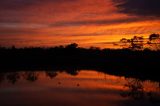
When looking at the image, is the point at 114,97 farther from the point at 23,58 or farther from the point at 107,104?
the point at 23,58

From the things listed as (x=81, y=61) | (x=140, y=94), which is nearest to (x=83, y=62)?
(x=81, y=61)

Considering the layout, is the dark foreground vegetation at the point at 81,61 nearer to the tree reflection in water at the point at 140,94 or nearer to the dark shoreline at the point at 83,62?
the dark shoreline at the point at 83,62

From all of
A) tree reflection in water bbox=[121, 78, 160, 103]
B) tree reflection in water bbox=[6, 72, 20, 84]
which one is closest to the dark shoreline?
tree reflection in water bbox=[6, 72, 20, 84]

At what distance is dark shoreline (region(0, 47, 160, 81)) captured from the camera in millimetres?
30381

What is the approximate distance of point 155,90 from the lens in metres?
17.5

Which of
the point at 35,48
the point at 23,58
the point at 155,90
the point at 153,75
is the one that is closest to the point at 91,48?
the point at 35,48

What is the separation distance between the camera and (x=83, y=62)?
147 ft

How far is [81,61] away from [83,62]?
55.1 inches

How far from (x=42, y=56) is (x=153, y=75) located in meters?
27.8

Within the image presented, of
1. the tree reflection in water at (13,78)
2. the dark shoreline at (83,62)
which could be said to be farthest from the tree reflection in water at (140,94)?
the tree reflection in water at (13,78)

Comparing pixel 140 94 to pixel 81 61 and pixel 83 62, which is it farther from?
pixel 81 61

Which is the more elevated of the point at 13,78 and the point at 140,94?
the point at 13,78

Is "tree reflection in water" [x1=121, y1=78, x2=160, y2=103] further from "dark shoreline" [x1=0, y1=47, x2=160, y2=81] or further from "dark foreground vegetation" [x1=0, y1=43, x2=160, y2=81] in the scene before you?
"dark foreground vegetation" [x1=0, y1=43, x2=160, y2=81]

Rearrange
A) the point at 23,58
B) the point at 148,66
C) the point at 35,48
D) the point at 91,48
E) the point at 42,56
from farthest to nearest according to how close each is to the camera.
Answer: the point at 91,48
the point at 35,48
the point at 42,56
the point at 23,58
the point at 148,66
